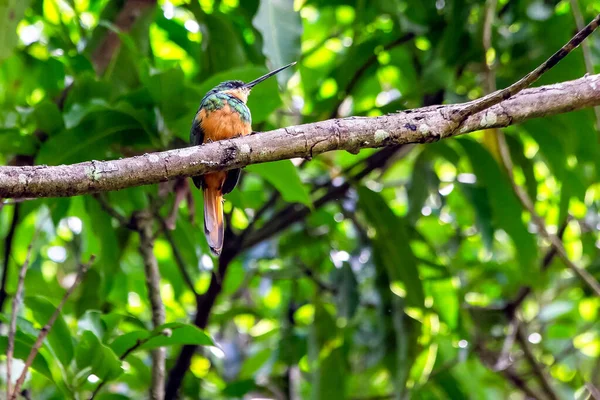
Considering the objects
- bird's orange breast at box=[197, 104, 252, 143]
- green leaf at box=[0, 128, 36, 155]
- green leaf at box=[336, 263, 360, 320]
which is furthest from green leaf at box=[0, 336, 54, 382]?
green leaf at box=[336, 263, 360, 320]

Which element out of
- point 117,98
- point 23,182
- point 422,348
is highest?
point 117,98

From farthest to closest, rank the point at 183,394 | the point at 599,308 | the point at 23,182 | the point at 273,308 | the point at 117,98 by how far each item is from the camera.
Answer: the point at 273,308, the point at 599,308, the point at 183,394, the point at 117,98, the point at 23,182

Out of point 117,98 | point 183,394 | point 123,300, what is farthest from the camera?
point 123,300

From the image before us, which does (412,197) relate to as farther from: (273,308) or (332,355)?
(273,308)

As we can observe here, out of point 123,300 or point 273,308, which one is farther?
point 273,308

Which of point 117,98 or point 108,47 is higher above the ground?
point 108,47

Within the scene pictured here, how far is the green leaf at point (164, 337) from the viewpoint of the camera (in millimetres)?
1727

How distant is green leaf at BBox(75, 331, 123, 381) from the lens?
5.60 feet

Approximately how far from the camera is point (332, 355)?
8.82 ft

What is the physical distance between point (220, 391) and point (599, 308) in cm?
176

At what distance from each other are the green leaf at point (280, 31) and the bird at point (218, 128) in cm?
4

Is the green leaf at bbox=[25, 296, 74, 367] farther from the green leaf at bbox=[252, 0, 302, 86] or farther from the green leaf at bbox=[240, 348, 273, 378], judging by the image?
the green leaf at bbox=[240, 348, 273, 378]

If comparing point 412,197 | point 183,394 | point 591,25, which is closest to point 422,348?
point 412,197

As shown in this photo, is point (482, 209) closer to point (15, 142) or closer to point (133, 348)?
point (133, 348)
